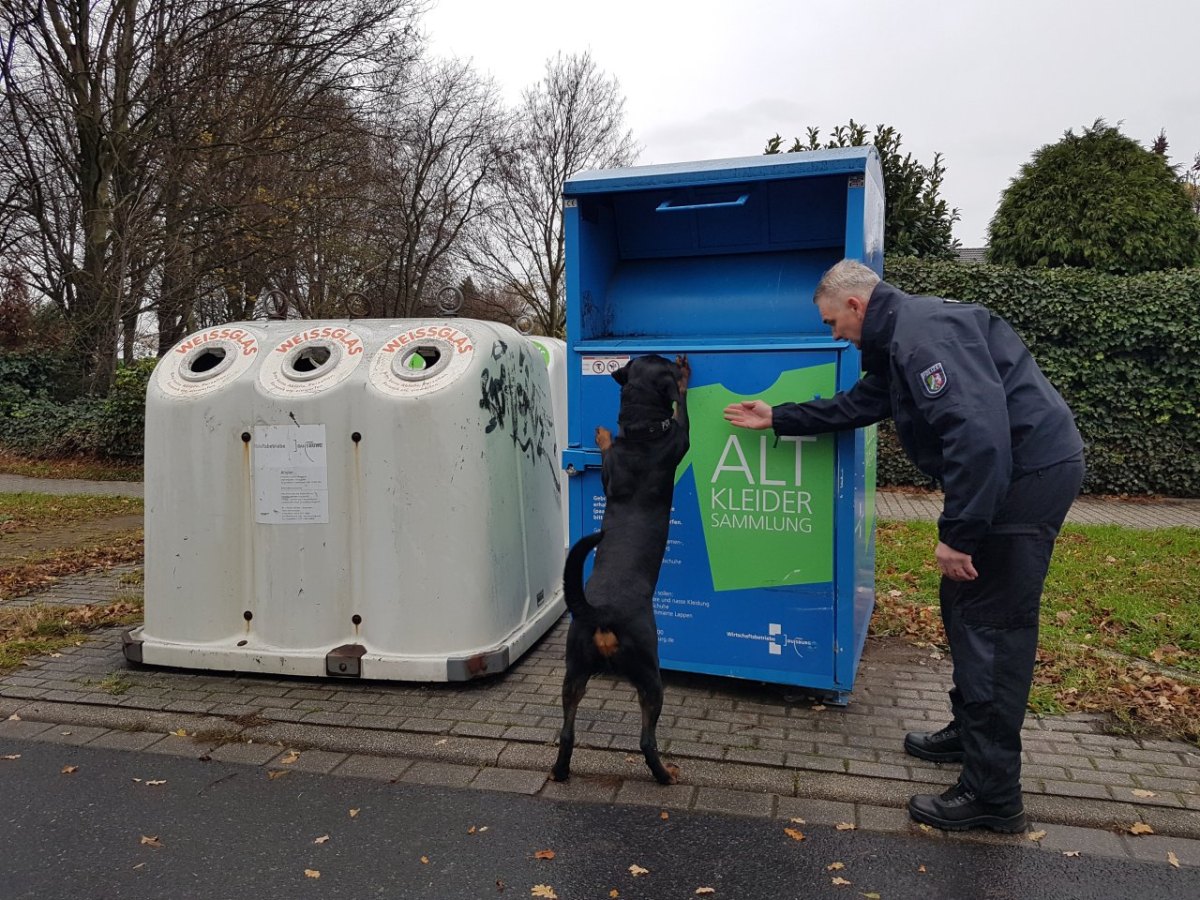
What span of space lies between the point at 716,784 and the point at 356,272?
18.7m

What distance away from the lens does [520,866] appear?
2676 millimetres

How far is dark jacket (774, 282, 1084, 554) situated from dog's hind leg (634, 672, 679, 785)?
3.62ft

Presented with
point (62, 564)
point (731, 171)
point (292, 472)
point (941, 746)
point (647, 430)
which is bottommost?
point (941, 746)

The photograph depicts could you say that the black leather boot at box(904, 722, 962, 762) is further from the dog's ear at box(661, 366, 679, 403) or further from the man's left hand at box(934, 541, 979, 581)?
the dog's ear at box(661, 366, 679, 403)

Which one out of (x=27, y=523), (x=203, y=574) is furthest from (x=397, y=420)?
(x=27, y=523)

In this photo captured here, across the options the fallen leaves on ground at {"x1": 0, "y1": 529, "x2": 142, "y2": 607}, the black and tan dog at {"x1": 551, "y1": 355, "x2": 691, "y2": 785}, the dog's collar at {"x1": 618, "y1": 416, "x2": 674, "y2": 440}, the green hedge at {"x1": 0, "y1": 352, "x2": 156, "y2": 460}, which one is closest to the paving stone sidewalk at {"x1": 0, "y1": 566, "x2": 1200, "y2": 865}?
the black and tan dog at {"x1": 551, "y1": 355, "x2": 691, "y2": 785}

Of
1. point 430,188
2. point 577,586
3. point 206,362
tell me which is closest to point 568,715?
point 577,586

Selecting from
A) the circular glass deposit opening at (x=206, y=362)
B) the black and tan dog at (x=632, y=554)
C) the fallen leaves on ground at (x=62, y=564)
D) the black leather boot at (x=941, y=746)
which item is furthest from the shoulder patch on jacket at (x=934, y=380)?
the fallen leaves on ground at (x=62, y=564)

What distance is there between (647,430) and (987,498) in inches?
52.7

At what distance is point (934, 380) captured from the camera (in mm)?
2693

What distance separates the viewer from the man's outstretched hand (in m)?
3.59

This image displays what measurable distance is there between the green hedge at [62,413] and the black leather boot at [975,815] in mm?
11925

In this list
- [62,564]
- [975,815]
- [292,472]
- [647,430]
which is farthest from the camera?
[62,564]

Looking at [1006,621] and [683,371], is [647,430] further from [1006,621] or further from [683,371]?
[1006,621]
